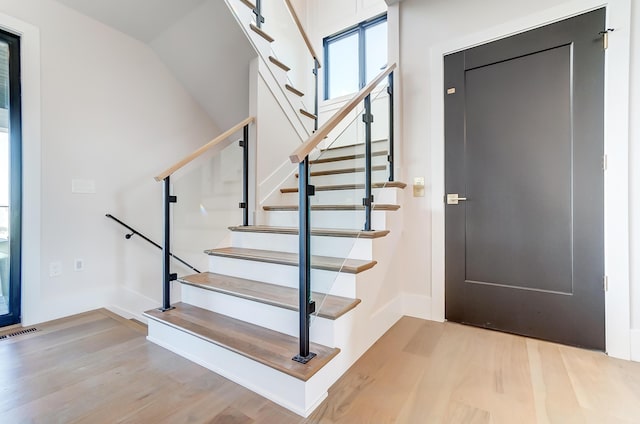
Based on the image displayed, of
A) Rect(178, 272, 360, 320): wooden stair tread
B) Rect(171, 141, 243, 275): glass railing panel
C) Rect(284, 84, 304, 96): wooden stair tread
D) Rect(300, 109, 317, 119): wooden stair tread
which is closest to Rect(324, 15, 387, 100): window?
Rect(300, 109, 317, 119): wooden stair tread

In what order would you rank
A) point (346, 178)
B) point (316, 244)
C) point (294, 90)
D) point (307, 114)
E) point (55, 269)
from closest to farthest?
point (316, 244) < point (346, 178) < point (55, 269) < point (294, 90) < point (307, 114)

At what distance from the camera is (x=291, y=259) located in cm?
201

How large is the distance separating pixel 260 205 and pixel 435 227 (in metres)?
1.59

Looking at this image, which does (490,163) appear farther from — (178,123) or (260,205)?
(178,123)

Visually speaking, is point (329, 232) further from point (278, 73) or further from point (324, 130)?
point (278, 73)

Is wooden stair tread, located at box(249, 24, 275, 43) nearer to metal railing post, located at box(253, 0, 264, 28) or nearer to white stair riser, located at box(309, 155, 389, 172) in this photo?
metal railing post, located at box(253, 0, 264, 28)

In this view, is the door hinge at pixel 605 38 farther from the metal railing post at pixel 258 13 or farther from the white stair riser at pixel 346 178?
the metal railing post at pixel 258 13

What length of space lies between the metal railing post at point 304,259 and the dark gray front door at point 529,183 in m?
1.42

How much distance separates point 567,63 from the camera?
1.96m

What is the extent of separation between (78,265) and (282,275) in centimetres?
201

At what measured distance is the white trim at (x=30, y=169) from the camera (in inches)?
92.0

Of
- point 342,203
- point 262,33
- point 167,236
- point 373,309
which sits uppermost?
point 262,33

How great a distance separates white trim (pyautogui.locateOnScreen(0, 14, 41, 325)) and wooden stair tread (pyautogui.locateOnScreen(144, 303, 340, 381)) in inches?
46.5

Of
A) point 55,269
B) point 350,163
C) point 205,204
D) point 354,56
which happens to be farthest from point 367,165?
point 354,56
